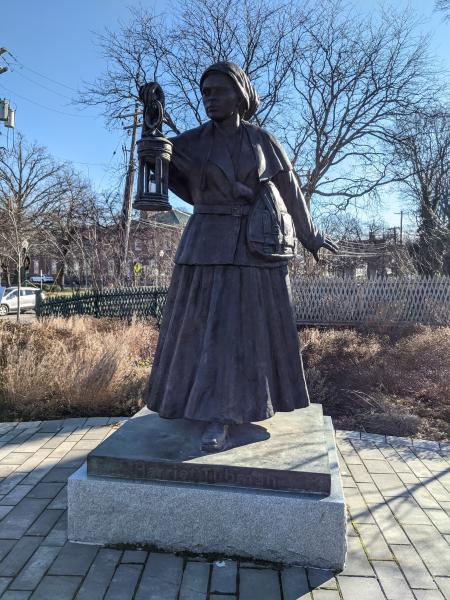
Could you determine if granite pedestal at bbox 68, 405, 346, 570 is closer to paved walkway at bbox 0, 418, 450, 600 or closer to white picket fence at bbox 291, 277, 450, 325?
paved walkway at bbox 0, 418, 450, 600

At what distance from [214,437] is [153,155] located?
5.62 ft

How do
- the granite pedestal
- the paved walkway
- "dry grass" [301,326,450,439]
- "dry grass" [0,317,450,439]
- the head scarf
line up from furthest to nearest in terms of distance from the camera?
"dry grass" [0,317,450,439], "dry grass" [301,326,450,439], the head scarf, the granite pedestal, the paved walkway

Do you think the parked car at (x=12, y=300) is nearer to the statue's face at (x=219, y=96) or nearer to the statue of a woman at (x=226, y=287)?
the statue of a woman at (x=226, y=287)

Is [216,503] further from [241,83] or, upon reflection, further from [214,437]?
[241,83]

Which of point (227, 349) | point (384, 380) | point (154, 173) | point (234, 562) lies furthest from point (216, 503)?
point (384, 380)

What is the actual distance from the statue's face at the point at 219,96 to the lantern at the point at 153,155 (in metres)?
0.32

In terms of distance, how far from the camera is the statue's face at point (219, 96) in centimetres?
279

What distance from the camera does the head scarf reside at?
2.75 meters

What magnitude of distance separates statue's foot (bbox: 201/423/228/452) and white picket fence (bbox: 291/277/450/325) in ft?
30.6

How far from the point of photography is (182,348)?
9.80 feet

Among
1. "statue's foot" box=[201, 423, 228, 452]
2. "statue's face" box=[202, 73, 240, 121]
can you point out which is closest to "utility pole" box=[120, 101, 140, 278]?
"statue's face" box=[202, 73, 240, 121]

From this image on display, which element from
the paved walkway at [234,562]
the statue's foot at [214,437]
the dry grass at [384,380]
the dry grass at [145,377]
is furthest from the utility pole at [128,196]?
the statue's foot at [214,437]

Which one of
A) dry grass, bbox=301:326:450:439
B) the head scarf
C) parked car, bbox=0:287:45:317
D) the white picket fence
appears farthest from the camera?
parked car, bbox=0:287:45:317

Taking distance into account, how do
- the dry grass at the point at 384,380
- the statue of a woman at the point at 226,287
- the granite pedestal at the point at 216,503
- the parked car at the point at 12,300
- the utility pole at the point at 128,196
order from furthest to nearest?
the parked car at the point at 12,300 → the utility pole at the point at 128,196 → the dry grass at the point at 384,380 → the statue of a woman at the point at 226,287 → the granite pedestal at the point at 216,503
